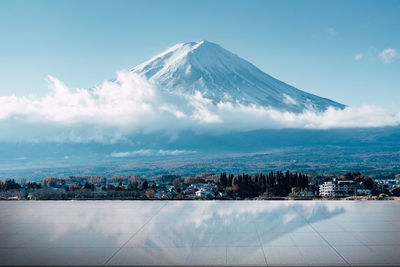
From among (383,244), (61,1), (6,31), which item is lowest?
(383,244)

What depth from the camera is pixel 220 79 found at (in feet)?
326

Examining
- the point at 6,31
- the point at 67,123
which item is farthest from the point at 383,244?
the point at 67,123

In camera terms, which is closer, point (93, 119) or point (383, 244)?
point (383, 244)

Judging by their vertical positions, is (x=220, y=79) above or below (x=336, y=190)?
above

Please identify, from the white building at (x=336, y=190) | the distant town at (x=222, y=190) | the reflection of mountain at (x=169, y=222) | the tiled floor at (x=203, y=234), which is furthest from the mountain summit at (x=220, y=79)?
the tiled floor at (x=203, y=234)

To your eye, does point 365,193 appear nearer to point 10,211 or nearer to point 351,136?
point 10,211

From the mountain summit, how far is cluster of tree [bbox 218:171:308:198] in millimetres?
77468

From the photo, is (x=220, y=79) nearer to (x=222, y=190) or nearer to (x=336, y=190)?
(x=222, y=190)

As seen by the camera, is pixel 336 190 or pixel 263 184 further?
pixel 263 184

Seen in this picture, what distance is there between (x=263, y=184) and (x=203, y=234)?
22.4ft

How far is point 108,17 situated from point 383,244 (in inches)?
648

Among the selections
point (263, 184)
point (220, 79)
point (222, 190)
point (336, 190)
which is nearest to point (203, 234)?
point (336, 190)

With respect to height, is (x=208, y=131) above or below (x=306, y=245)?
above

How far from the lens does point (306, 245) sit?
403 cm
